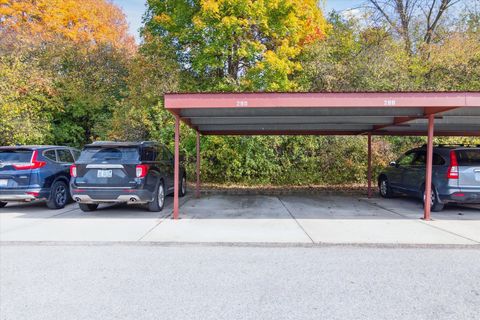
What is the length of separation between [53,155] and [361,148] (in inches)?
440

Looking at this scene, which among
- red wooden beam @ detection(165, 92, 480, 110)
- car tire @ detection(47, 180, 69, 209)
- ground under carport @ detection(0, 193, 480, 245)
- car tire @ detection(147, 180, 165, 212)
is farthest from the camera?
car tire @ detection(47, 180, 69, 209)

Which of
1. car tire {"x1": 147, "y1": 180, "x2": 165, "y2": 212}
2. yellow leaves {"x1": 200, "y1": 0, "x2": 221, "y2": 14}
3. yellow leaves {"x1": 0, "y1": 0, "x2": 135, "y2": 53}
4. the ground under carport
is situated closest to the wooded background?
yellow leaves {"x1": 200, "y1": 0, "x2": 221, "y2": 14}

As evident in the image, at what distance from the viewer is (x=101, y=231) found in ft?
20.9

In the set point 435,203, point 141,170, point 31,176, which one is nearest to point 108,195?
point 141,170

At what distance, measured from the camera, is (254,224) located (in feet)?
23.0

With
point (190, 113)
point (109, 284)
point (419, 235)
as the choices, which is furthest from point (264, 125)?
point (109, 284)

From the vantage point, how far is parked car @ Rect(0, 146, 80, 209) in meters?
8.11

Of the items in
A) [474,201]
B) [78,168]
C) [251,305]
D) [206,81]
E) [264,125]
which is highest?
[206,81]

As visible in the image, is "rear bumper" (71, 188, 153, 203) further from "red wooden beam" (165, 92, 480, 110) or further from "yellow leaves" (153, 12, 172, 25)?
"yellow leaves" (153, 12, 172, 25)

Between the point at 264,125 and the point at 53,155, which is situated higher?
the point at 264,125

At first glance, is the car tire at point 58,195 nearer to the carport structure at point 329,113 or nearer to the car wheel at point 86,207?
the car wheel at point 86,207

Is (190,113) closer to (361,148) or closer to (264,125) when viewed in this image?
(264,125)

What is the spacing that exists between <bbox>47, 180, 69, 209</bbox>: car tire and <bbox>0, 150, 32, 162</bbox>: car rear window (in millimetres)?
952

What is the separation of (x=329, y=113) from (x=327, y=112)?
0.12 meters
